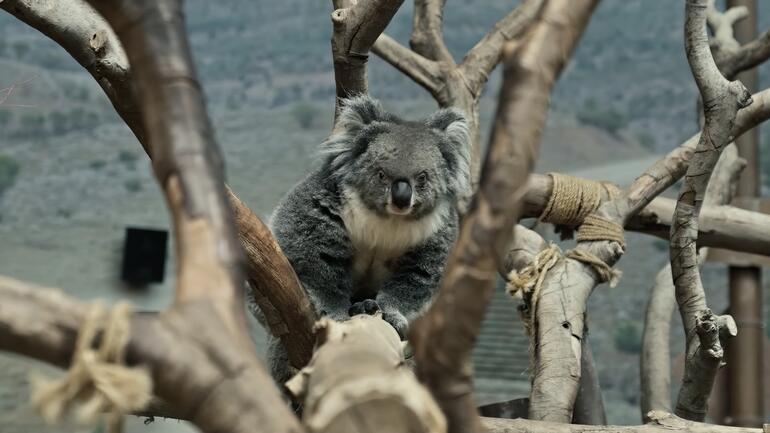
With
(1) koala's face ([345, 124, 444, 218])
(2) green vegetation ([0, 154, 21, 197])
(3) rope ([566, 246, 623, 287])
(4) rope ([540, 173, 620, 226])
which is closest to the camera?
(1) koala's face ([345, 124, 444, 218])

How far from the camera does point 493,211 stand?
1.33m

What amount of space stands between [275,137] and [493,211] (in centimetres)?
939

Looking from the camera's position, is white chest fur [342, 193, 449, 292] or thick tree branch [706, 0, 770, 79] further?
thick tree branch [706, 0, 770, 79]

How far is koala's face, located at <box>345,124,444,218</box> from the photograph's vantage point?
126 inches

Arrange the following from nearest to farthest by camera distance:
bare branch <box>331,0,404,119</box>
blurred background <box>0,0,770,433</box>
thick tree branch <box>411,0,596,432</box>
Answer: thick tree branch <box>411,0,596,432</box> < bare branch <box>331,0,404,119</box> < blurred background <box>0,0,770,433</box>

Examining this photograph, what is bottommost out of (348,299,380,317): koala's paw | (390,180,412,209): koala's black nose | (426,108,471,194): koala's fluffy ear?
(348,299,380,317): koala's paw

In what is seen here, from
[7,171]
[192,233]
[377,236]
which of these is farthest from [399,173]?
[7,171]

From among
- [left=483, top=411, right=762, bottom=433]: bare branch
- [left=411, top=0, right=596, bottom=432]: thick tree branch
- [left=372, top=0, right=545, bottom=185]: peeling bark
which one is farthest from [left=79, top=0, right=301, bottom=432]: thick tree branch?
[left=372, top=0, right=545, bottom=185]: peeling bark

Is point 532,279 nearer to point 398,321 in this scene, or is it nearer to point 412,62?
point 398,321

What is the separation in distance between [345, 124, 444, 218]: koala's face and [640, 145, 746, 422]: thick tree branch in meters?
1.56

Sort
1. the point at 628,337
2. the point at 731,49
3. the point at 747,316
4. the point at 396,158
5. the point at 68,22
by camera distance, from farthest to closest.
A: the point at 628,337 → the point at 747,316 → the point at 731,49 → the point at 396,158 → the point at 68,22

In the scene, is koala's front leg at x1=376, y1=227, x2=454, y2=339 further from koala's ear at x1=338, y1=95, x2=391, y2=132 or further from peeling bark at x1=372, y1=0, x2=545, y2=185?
peeling bark at x1=372, y1=0, x2=545, y2=185

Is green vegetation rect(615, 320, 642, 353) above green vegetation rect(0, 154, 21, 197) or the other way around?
the other way around

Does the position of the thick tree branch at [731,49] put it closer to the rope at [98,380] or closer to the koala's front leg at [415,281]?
the koala's front leg at [415,281]
